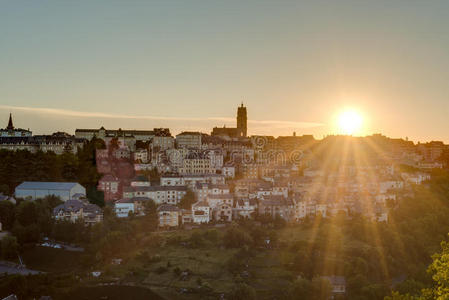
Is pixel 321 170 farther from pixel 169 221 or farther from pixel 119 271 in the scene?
pixel 119 271

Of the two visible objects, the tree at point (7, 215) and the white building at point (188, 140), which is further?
the white building at point (188, 140)

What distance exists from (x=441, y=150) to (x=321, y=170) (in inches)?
1073


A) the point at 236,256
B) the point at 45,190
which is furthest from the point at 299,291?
the point at 45,190

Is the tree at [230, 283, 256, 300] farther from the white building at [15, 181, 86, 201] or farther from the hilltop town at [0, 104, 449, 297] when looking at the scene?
the white building at [15, 181, 86, 201]

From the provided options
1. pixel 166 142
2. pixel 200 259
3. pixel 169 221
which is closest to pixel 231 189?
pixel 169 221

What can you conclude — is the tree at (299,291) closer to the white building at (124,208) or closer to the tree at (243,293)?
the tree at (243,293)

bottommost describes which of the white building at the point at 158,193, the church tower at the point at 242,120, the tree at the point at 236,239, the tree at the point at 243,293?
the tree at the point at 243,293

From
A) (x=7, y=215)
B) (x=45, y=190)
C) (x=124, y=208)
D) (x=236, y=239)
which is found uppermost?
(x=45, y=190)

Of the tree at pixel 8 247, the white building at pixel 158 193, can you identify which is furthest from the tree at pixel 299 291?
the tree at pixel 8 247

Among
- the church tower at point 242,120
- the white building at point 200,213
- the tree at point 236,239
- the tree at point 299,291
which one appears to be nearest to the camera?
the tree at point 299,291

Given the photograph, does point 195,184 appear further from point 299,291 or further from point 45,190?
point 299,291

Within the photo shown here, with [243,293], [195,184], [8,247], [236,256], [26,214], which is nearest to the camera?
[243,293]

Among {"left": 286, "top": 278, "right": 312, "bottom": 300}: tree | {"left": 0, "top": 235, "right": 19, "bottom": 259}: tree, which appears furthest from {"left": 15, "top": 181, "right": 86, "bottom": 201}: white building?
{"left": 286, "top": 278, "right": 312, "bottom": 300}: tree

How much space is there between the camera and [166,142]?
4916 centimetres
